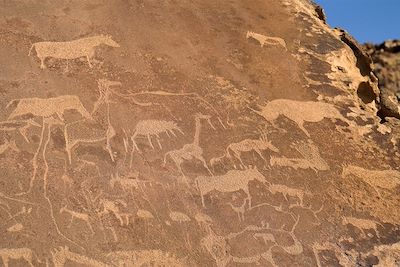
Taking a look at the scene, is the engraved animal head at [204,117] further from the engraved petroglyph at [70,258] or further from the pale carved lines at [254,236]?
the engraved petroglyph at [70,258]

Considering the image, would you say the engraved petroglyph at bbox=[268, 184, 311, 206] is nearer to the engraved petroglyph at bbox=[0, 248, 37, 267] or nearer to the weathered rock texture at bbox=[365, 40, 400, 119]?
the engraved petroglyph at bbox=[0, 248, 37, 267]

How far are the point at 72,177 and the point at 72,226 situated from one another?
444 millimetres

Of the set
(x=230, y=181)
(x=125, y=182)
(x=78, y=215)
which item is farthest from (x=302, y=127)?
(x=78, y=215)

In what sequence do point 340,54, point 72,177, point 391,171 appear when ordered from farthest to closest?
point 340,54 → point 391,171 → point 72,177

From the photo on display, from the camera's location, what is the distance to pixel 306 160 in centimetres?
492

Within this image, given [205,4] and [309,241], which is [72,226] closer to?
[309,241]

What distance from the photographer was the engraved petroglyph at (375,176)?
489 centimetres

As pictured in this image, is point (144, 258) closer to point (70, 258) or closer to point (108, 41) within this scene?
point (70, 258)

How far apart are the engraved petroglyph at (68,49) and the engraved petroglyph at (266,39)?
162 cm

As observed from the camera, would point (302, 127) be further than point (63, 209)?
Yes

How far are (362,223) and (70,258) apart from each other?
90.9 inches

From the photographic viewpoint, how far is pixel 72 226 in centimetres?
404

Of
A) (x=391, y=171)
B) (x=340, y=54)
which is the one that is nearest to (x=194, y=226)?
(x=391, y=171)

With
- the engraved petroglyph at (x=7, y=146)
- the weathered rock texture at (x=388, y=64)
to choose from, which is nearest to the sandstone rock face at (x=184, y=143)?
the engraved petroglyph at (x=7, y=146)
